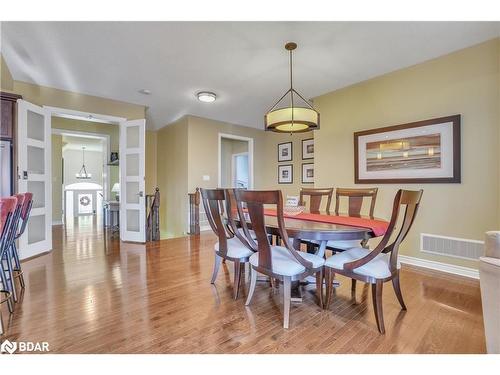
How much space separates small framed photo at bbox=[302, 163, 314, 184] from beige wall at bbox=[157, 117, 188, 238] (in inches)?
106

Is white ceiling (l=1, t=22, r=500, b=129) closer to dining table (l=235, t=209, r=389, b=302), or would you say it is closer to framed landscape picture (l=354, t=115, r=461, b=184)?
framed landscape picture (l=354, t=115, r=461, b=184)

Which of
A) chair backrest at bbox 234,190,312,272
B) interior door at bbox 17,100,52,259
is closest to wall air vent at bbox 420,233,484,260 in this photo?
chair backrest at bbox 234,190,312,272

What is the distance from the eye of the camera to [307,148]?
18.9ft

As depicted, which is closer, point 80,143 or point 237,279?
point 237,279

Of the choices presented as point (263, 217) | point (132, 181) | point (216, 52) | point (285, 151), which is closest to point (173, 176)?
point (132, 181)

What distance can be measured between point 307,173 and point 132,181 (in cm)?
369

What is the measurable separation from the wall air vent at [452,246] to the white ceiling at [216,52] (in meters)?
2.11

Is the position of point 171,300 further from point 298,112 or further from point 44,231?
point 44,231

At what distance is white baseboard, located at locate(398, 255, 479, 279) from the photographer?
2.66 metres

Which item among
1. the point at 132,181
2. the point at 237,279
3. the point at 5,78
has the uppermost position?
the point at 5,78

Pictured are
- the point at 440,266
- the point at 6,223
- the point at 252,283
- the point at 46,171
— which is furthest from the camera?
the point at 46,171

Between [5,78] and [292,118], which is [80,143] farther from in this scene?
[292,118]
